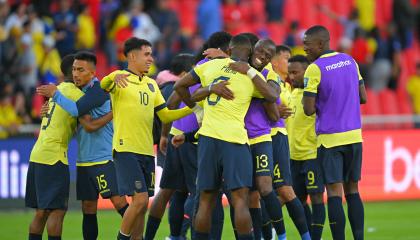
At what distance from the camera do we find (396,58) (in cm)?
2583

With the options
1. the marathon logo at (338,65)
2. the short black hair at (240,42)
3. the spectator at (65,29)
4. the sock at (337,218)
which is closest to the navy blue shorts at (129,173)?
the short black hair at (240,42)

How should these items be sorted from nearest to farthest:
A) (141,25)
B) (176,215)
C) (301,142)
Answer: (176,215) < (301,142) < (141,25)

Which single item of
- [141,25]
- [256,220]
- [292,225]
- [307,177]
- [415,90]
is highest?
[141,25]

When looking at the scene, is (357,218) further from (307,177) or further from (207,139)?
(207,139)

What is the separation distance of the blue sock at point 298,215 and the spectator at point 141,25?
10.8 m

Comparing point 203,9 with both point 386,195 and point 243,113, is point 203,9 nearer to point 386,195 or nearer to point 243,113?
point 386,195

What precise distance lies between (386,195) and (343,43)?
223 inches

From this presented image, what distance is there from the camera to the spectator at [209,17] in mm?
24438

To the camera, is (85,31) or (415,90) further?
(415,90)

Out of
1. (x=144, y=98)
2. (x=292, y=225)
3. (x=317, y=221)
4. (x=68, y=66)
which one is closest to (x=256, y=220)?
(x=317, y=221)

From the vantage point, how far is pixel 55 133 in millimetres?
12430

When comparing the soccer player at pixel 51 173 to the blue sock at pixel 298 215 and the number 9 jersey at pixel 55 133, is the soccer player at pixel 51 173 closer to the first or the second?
the number 9 jersey at pixel 55 133

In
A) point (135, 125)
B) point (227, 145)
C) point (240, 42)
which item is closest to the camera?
point (227, 145)

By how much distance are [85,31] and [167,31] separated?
190 centimetres
